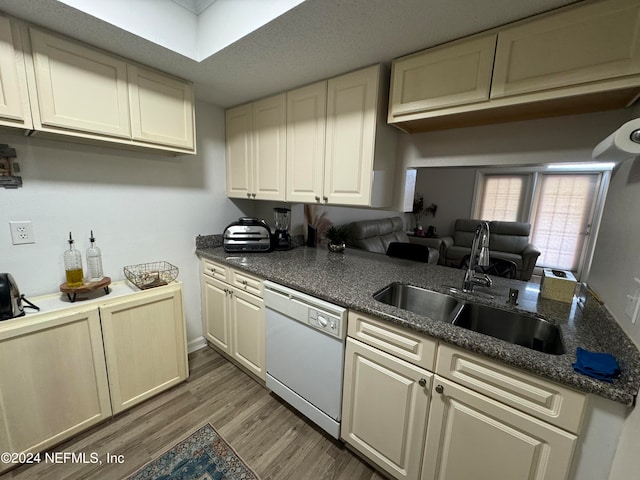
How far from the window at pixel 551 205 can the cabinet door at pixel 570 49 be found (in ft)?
12.0

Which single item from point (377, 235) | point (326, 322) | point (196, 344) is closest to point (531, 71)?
point (326, 322)

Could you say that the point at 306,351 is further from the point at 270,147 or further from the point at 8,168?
the point at 8,168

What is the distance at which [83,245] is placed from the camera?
1739 millimetres

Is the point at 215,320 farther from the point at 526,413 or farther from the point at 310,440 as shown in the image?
the point at 526,413

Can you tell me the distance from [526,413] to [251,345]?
1.60 m

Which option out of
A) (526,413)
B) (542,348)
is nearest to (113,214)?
(526,413)

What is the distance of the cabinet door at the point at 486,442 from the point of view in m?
0.87

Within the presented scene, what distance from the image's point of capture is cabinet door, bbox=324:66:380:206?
1.56 metres

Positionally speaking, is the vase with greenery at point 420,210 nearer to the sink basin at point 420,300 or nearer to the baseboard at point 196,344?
the sink basin at point 420,300

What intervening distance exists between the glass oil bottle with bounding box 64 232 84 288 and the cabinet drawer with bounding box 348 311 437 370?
1.69 meters

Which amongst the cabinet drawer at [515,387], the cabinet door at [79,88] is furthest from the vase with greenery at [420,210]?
the cabinet door at [79,88]

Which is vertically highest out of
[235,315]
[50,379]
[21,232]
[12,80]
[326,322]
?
[12,80]

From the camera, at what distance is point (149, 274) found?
1850 millimetres

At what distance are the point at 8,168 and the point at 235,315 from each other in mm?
1554
